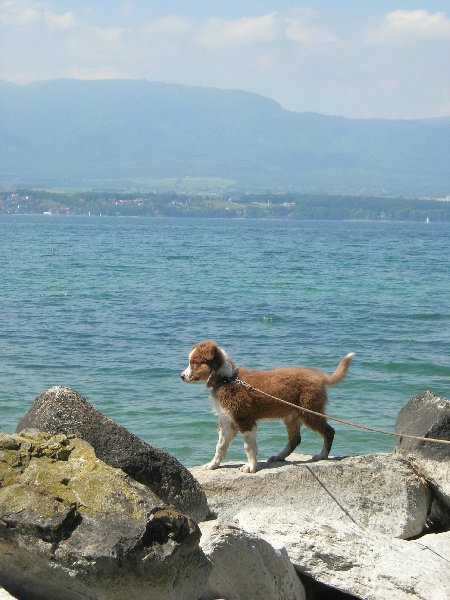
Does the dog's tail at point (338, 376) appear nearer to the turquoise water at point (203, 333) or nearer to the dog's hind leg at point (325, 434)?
the dog's hind leg at point (325, 434)

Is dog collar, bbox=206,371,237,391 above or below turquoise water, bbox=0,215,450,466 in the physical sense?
above

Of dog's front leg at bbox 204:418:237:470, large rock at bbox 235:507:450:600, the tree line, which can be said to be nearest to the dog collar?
dog's front leg at bbox 204:418:237:470

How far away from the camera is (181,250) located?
227ft

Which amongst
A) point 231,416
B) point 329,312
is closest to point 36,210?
point 329,312

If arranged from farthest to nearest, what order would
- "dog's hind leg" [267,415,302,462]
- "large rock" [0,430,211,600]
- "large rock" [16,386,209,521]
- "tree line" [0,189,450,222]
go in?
"tree line" [0,189,450,222] → "dog's hind leg" [267,415,302,462] → "large rock" [16,386,209,521] → "large rock" [0,430,211,600]

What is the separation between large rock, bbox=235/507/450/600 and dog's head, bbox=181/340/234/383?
1.76 metres

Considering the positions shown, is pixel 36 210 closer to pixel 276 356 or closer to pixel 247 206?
pixel 247 206

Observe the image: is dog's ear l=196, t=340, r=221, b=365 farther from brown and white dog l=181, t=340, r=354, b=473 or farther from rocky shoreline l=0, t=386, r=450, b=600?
rocky shoreline l=0, t=386, r=450, b=600

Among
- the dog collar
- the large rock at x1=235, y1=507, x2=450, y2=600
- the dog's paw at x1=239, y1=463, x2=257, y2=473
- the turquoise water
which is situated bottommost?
the turquoise water

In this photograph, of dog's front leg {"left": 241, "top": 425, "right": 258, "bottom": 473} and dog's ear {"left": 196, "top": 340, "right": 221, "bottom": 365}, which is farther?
dog's ear {"left": 196, "top": 340, "right": 221, "bottom": 365}

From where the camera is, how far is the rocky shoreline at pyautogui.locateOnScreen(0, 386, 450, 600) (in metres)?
5.27

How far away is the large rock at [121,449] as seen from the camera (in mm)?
6391

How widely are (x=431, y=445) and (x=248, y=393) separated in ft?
5.49

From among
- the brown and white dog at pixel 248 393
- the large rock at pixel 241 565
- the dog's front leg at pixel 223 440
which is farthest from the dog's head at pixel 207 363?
the large rock at pixel 241 565
